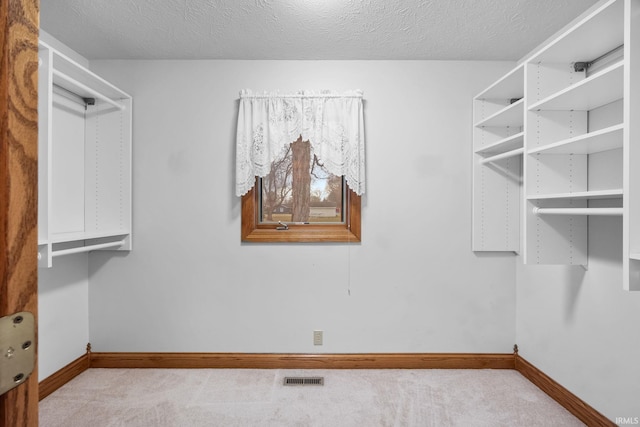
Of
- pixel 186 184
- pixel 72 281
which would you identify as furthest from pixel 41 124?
pixel 72 281

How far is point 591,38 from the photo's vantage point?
1.72 meters

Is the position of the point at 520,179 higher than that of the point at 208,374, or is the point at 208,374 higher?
the point at 520,179

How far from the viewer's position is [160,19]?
2.19 m

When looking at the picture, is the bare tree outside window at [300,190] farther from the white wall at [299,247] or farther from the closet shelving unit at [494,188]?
the closet shelving unit at [494,188]

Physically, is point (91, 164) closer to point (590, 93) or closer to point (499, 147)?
point (499, 147)

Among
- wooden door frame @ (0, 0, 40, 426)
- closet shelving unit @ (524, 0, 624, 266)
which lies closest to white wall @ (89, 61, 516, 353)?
closet shelving unit @ (524, 0, 624, 266)

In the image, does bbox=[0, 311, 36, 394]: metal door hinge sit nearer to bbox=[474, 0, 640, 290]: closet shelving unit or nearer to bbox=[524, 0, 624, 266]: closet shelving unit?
bbox=[474, 0, 640, 290]: closet shelving unit

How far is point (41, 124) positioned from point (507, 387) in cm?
322

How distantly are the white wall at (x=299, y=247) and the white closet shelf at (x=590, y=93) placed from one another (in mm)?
867

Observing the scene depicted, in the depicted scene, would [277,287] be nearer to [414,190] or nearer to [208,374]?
[208,374]

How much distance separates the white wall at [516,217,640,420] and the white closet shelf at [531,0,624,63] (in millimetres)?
881

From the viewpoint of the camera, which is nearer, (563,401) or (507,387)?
(563,401)

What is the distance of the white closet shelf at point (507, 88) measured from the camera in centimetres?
221

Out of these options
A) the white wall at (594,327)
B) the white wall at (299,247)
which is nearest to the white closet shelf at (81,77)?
the white wall at (299,247)
